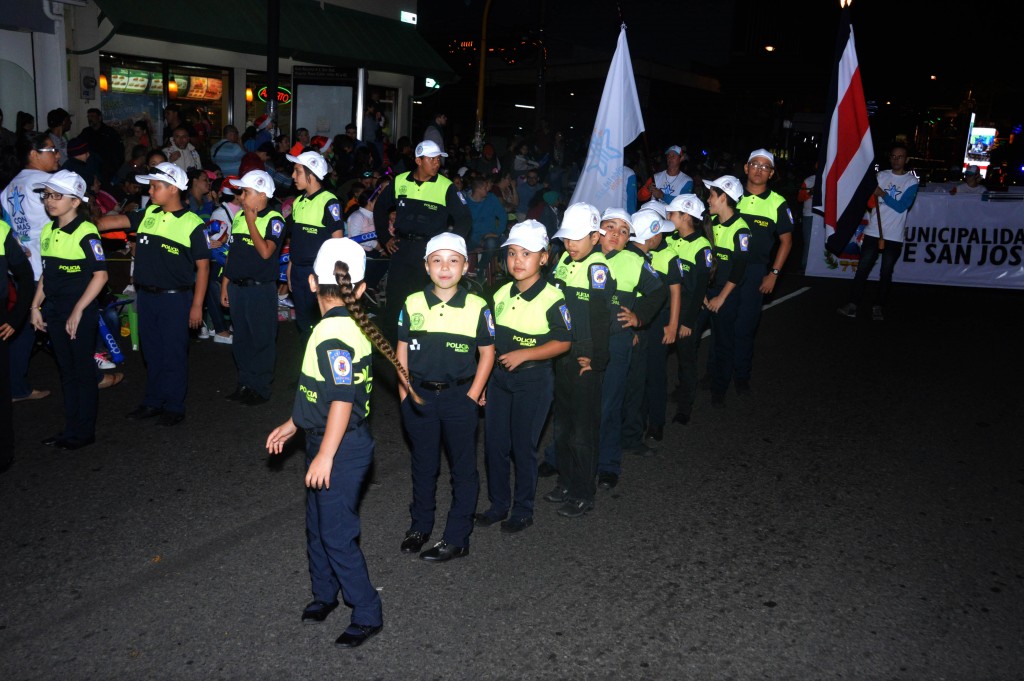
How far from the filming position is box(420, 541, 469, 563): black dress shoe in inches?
196

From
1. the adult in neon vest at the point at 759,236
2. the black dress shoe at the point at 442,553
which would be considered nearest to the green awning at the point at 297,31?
the adult in neon vest at the point at 759,236

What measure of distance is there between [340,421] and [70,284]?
3317mm

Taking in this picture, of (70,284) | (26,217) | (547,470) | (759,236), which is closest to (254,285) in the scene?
(70,284)

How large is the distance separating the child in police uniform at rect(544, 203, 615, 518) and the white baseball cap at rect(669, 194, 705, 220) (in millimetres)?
1468

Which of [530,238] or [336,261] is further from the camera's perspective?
[530,238]

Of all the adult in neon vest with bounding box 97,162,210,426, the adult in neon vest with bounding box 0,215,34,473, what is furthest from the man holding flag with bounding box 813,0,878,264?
the adult in neon vest with bounding box 0,215,34,473

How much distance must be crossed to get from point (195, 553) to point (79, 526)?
2.63ft

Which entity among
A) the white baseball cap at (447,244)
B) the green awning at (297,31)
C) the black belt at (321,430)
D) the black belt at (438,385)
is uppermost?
the green awning at (297,31)

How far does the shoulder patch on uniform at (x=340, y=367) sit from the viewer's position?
385cm

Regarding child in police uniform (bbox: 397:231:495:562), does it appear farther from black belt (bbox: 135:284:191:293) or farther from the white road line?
the white road line

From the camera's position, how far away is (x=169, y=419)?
6.96 meters

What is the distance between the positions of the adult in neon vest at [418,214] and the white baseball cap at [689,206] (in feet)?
7.62

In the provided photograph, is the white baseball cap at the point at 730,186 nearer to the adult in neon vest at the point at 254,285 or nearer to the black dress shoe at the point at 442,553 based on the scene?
the adult in neon vest at the point at 254,285

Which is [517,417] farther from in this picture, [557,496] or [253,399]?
[253,399]
